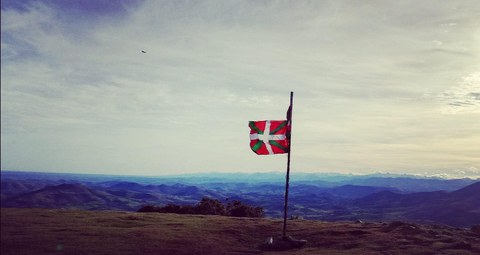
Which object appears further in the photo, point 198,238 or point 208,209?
point 208,209

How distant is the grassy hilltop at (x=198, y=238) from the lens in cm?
1745

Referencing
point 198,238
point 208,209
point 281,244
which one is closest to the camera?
point 281,244

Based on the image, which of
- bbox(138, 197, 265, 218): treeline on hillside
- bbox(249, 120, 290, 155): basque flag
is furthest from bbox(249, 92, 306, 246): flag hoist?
bbox(138, 197, 265, 218): treeline on hillside

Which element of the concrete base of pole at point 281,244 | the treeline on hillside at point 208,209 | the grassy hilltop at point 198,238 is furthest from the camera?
the treeline on hillside at point 208,209

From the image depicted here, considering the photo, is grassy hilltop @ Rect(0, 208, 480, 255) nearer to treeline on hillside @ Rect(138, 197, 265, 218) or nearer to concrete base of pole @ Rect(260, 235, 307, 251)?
concrete base of pole @ Rect(260, 235, 307, 251)

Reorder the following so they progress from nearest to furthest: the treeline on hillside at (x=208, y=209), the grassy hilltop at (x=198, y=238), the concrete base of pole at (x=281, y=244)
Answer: the grassy hilltop at (x=198, y=238), the concrete base of pole at (x=281, y=244), the treeline on hillside at (x=208, y=209)

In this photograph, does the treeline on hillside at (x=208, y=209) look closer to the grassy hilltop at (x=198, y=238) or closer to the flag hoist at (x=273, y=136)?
the grassy hilltop at (x=198, y=238)

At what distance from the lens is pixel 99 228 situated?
23469mm

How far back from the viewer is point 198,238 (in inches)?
906

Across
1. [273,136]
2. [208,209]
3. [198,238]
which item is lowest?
[208,209]

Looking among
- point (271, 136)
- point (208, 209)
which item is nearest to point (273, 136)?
point (271, 136)

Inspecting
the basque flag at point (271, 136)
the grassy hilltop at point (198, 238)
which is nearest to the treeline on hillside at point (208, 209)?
the grassy hilltop at point (198, 238)

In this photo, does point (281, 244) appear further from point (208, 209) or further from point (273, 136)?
point (208, 209)

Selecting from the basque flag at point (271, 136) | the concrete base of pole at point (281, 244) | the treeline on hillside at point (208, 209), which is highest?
the basque flag at point (271, 136)
